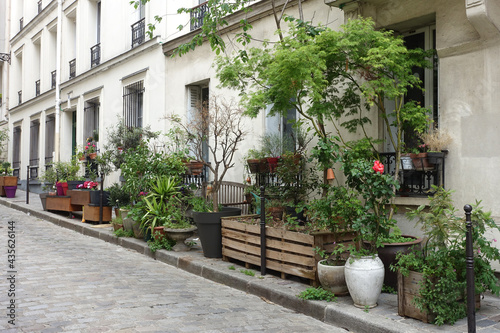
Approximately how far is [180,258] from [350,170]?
3429 millimetres

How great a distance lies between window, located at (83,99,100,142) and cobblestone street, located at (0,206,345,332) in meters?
9.19

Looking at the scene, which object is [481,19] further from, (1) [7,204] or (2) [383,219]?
(1) [7,204]

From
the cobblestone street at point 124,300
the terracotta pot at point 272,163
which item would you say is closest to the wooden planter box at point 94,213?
the cobblestone street at point 124,300

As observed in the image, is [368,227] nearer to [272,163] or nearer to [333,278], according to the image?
[333,278]

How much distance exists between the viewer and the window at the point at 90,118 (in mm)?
16562

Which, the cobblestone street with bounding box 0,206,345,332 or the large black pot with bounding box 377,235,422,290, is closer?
the cobblestone street with bounding box 0,206,345,332

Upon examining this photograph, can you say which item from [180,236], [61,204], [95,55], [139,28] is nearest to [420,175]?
[180,236]

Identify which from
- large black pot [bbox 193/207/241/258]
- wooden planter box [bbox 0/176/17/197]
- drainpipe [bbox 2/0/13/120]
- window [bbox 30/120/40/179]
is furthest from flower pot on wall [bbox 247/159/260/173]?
drainpipe [bbox 2/0/13/120]

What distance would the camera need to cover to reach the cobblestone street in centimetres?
441

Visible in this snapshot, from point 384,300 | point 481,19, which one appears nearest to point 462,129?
point 481,19

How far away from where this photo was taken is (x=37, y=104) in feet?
69.5

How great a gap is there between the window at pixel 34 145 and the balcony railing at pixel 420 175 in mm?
18761

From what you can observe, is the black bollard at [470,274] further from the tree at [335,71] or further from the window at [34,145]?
the window at [34,145]

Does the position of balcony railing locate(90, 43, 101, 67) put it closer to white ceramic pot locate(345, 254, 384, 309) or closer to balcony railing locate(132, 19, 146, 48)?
balcony railing locate(132, 19, 146, 48)
